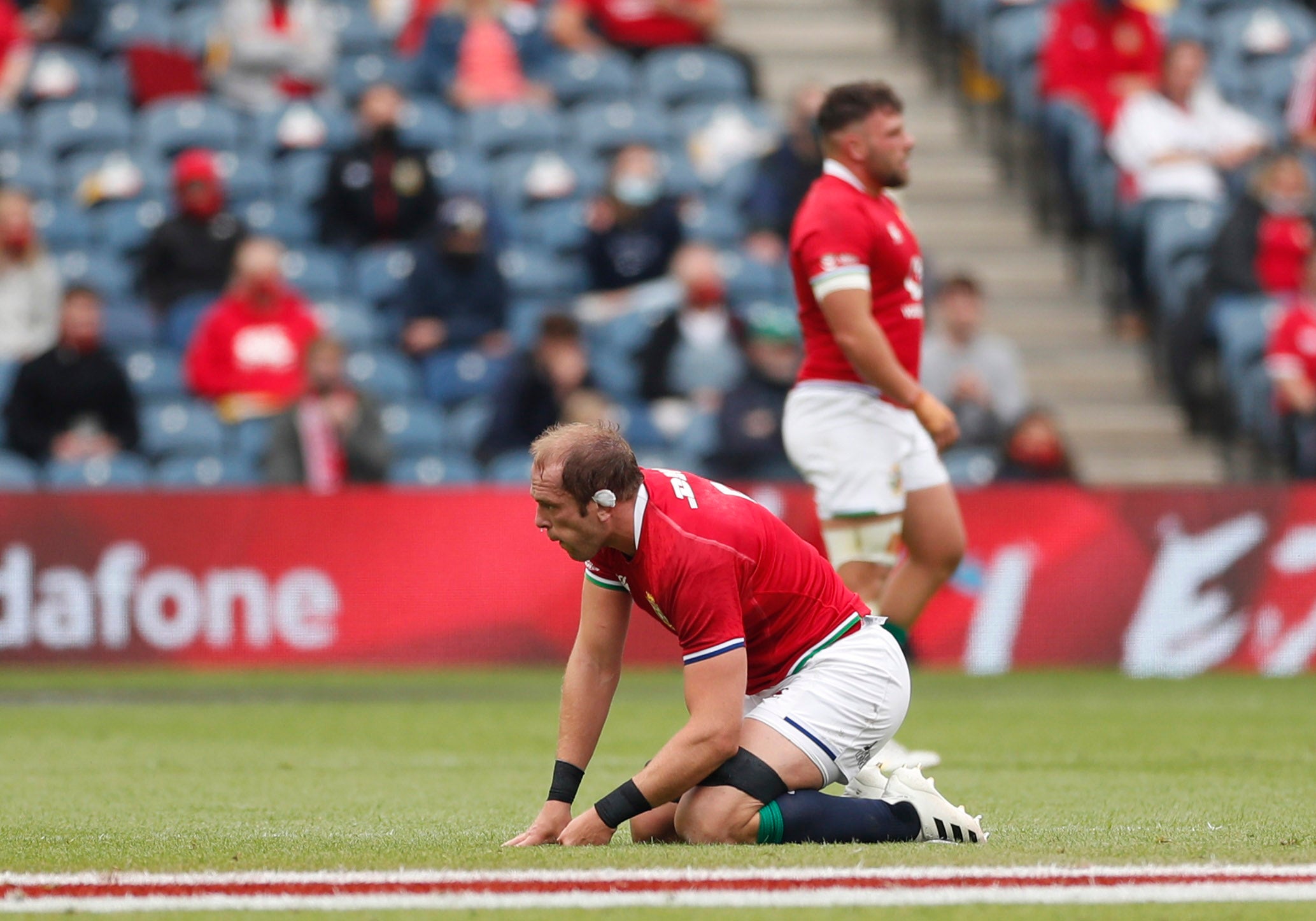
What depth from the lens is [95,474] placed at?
1211 cm

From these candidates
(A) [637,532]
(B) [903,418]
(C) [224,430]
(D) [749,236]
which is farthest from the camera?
(D) [749,236]

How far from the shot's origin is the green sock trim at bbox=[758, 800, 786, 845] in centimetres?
513

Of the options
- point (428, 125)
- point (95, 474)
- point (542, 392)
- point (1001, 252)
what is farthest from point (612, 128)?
point (95, 474)

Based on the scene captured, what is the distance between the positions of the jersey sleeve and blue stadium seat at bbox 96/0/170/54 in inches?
372

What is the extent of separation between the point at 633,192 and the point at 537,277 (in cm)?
100

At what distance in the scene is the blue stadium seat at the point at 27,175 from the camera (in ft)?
46.1

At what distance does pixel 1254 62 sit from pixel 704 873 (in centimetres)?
1462

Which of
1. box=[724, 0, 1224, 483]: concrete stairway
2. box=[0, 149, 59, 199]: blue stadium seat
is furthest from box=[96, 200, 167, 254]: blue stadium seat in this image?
box=[724, 0, 1224, 483]: concrete stairway

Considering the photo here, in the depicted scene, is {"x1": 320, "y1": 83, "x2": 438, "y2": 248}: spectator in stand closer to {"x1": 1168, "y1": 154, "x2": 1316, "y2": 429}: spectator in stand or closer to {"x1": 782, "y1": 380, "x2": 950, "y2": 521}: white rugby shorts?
{"x1": 1168, "y1": 154, "x2": 1316, "y2": 429}: spectator in stand

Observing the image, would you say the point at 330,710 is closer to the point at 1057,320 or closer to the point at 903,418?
the point at 903,418

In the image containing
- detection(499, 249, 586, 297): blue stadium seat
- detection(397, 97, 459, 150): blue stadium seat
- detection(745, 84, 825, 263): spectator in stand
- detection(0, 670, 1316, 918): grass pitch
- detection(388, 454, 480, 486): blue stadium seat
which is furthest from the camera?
detection(397, 97, 459, 150): blue stadium seat

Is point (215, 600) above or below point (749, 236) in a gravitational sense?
below

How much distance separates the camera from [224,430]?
12.6m

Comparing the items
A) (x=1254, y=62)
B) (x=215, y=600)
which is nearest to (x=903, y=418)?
(x=215, y=600)
